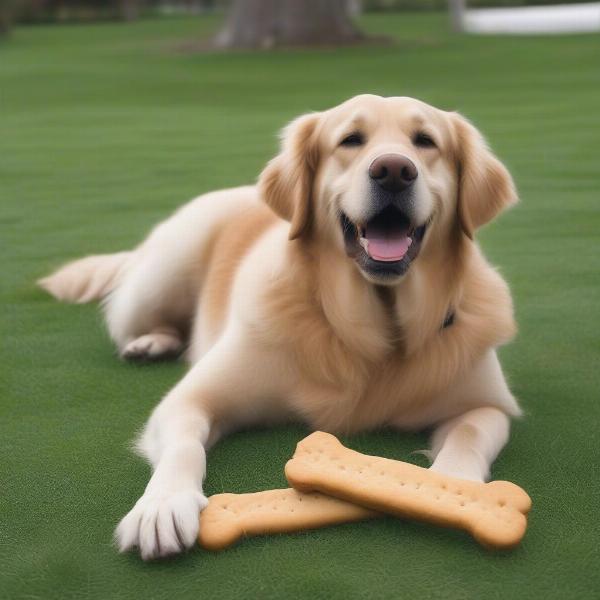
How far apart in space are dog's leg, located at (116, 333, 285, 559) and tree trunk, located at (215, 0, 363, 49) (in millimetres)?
16870

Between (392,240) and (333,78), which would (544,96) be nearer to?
(333,78)

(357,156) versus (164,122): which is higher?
(357,156)

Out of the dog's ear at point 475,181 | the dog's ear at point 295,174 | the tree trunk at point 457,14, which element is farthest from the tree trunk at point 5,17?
the dog's ear at point 475,181

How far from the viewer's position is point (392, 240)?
9.32 ft

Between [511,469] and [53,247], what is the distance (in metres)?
3.42

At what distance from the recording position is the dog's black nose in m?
2.69

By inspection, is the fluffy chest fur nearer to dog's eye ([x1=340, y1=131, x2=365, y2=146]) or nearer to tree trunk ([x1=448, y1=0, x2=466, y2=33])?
dog's eye ([x1=340, y1=131, x2=365, y2=146])

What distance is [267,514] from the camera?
2.37 m

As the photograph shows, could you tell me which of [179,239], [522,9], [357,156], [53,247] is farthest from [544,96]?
[522,9]

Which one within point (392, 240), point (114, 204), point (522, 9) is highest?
point (392, 240)

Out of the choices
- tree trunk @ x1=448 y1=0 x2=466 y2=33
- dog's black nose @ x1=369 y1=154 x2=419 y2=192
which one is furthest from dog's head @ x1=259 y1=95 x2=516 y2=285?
tree trunk @ x1=448 y1=0 x2=466 y2=33

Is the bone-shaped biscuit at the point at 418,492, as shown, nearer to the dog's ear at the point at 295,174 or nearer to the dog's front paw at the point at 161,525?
the dog's front paw at the point at 161,525

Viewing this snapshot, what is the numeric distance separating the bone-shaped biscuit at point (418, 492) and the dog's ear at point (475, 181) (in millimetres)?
848

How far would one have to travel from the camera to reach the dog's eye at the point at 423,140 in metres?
2.89
